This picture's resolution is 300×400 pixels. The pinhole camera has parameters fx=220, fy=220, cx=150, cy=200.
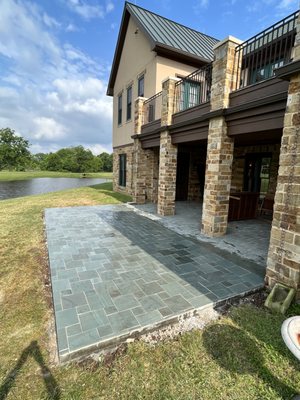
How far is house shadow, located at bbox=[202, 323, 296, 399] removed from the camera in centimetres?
202

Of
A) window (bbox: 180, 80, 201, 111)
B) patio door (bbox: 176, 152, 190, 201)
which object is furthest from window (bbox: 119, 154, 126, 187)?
window (bbox: 180, 80, 201, 111)

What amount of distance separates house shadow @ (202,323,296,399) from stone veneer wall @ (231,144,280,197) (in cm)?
718

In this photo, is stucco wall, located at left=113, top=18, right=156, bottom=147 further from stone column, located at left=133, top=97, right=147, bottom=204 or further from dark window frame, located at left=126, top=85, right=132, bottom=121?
stone column, located at left=133, top=97, right=147, bottom=204

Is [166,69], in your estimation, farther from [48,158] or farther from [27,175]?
[48,158]

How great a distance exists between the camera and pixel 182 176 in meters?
11.7

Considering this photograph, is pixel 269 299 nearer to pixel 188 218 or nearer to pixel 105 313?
pixel 105 313

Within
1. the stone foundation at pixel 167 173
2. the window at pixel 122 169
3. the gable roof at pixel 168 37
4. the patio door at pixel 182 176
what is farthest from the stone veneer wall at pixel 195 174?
the window at pixel 122 169

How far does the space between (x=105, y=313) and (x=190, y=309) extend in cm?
110

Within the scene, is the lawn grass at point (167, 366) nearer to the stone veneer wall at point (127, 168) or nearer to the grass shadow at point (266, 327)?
the grass shadow at point (266, 327)

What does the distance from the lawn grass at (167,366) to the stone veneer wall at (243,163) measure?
21.4 feet

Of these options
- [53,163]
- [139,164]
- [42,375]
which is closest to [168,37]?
[139,164]

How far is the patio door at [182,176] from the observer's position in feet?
37.8

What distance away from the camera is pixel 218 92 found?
5289 mm

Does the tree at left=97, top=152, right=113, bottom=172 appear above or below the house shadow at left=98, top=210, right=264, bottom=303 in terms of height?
A: above
